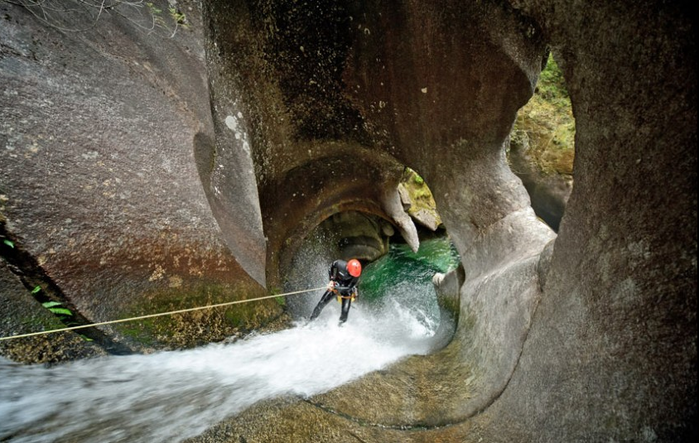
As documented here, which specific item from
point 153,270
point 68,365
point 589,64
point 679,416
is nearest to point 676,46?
point 589,64

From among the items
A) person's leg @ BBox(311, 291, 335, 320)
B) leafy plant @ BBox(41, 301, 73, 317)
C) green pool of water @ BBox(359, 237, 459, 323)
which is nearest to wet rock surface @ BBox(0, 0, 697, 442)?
leafy plant @ BBox(41, 301, 73, 317)

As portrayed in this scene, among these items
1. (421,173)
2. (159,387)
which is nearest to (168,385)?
(159,387)

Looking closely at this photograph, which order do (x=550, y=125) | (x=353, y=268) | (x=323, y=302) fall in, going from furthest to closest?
(x=550, y=125)
(x=323, y=302)
(x=353, y=268)

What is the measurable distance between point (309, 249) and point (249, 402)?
527cm

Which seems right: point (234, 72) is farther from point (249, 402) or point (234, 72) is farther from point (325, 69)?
point (249, 402)

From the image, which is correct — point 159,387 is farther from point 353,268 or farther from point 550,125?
point 550,125

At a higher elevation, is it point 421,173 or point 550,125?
point 550,125

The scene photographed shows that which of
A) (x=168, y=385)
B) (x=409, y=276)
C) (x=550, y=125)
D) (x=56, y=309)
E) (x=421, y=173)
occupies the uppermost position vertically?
(x=550, y=125)

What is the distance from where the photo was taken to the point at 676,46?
1045mm

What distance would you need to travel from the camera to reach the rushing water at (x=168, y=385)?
5.52 feet

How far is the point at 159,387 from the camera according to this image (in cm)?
223

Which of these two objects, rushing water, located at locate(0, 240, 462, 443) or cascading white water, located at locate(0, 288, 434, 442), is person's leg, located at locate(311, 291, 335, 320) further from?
cascading white water, located at locate(0, 288, 434, 442)

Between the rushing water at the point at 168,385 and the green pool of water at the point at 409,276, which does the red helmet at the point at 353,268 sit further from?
the green pool of water at the point at 409,276

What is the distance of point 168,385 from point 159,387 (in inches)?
2.4
